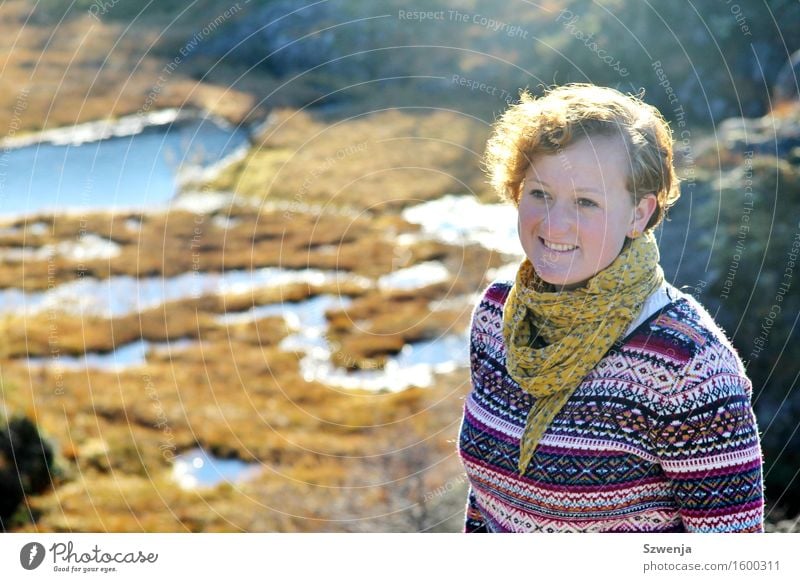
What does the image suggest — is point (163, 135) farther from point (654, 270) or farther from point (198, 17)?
point (654, 270)

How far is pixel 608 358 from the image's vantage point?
233cm

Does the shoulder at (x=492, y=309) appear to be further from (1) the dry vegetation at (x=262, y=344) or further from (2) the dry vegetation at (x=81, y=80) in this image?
(2) the dry vegetation at (x=81, y=80)

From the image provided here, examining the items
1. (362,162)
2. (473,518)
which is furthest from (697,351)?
(362,162)

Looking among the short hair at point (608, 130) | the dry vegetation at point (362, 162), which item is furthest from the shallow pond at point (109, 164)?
the short hair at point (608, 130)

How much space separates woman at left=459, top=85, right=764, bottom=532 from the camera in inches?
85.0

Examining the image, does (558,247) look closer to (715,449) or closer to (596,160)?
(596,160)

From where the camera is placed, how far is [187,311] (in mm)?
13500

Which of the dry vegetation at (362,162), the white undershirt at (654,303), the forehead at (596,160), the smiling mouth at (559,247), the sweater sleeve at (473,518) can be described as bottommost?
the dry vegetation at (362,162)

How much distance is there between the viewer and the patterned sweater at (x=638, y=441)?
2139 millimetres

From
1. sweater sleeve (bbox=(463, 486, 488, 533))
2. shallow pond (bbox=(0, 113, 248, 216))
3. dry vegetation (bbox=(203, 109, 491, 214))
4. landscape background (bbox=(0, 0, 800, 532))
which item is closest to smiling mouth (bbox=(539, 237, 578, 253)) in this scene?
sweater sleeve (bbox=(463, 486, 488, 533))

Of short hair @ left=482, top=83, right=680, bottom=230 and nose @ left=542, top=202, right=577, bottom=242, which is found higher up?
short hair @ left=482, top=83, right=680, bottom=230

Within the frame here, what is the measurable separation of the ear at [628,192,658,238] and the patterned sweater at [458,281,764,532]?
207 millimetres

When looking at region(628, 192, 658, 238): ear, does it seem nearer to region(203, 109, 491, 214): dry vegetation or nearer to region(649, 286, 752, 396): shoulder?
region(649, 286, 752, 396): shoulder

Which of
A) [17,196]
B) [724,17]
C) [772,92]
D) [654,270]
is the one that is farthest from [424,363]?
[17,196]
